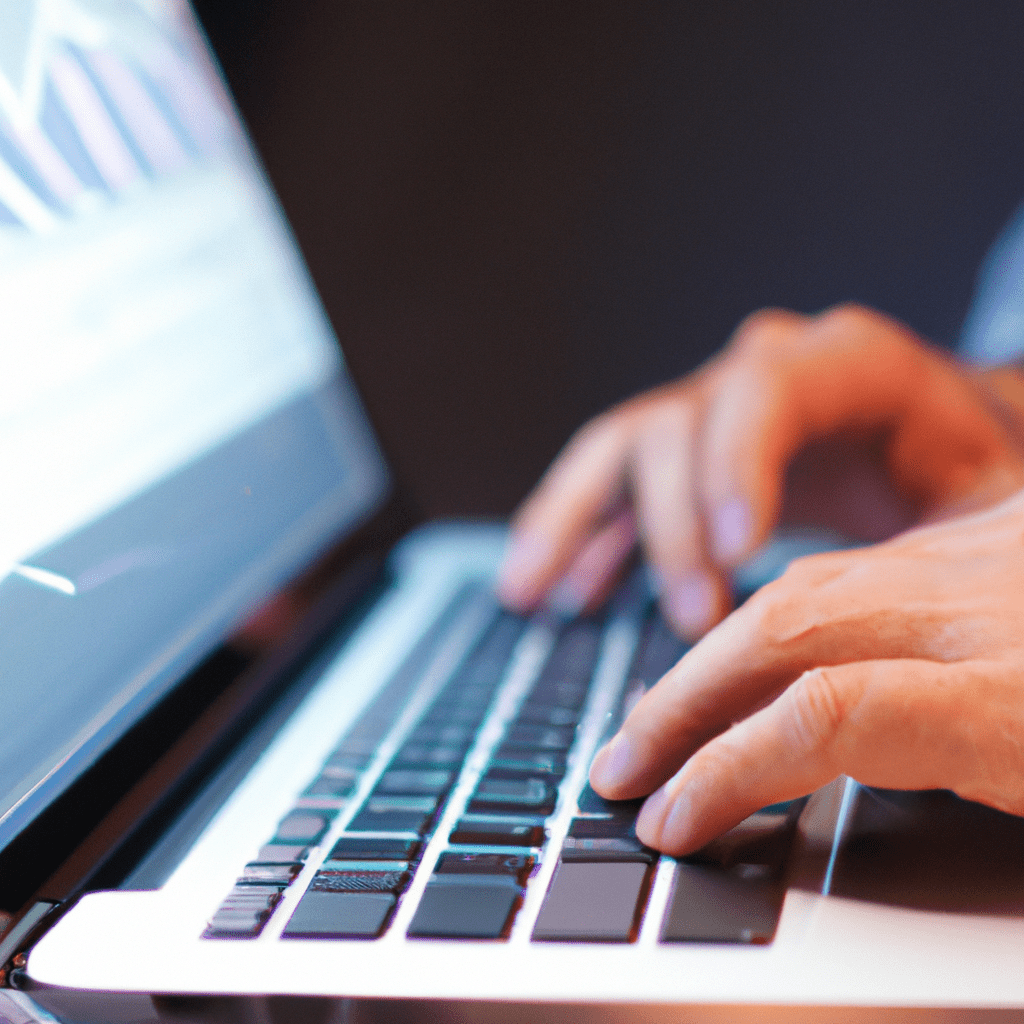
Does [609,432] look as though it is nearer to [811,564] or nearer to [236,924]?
[811,564]

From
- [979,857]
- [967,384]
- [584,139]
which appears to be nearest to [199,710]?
[979,857]

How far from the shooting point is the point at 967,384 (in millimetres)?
656

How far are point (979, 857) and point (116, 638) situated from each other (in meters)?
0.36

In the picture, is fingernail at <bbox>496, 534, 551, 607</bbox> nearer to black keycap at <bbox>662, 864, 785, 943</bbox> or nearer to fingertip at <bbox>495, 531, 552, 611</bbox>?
fingertip at <bbox>495, 531, 552, 611</bbox>

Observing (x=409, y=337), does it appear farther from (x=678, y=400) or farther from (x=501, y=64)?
(x=678, y=400)

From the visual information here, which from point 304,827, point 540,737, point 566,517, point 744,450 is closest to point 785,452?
point 744,450

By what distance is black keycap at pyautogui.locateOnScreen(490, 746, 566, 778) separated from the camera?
38 cm

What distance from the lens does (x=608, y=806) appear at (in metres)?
0.35

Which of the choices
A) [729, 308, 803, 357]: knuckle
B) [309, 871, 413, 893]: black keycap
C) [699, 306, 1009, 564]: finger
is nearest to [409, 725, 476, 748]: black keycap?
[309, 871, 413, 893]: black keycap

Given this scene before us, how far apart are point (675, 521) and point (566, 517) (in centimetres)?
9

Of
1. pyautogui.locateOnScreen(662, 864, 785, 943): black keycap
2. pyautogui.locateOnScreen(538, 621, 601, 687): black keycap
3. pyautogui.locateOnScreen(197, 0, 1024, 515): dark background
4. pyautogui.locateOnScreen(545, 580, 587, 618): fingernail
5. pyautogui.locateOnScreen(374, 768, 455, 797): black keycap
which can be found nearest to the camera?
pyautogui.locateOnScreen(662, 864, 785, 943): black keycap

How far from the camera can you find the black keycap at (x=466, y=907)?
0.94ft

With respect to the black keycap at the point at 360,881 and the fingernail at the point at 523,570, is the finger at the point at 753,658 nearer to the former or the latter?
the black keycap at the point at 360,881

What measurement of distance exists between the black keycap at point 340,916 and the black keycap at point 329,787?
0.08 m
